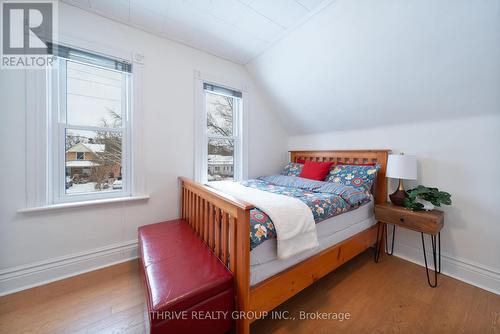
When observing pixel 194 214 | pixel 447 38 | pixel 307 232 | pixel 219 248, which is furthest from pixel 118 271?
pixel 447 38

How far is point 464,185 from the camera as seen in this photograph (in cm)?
179

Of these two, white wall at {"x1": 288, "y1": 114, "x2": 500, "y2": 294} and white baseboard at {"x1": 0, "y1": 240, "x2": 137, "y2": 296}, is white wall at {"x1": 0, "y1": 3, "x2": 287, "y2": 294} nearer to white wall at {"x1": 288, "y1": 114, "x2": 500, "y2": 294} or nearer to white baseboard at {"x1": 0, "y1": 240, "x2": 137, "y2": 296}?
white baseboard at {"x1": 0, "y1": 240, "x2": 137, "y2": 296}

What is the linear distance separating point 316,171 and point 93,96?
8.30 feet

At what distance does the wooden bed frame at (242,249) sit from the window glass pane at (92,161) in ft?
2.33

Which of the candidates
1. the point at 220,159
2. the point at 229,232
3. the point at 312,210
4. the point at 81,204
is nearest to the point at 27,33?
the point at 81,204

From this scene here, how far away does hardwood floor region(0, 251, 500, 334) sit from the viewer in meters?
1.25

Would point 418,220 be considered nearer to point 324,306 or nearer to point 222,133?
→ point 324,306

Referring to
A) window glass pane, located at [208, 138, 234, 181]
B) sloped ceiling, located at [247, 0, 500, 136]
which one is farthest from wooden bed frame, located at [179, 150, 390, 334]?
sloped ceiling, located at [247, 0, 500, 136]

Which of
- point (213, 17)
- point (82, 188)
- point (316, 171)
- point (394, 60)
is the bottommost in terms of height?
point (82, 188)

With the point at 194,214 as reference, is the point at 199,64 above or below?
above

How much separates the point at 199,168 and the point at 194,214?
72 cm

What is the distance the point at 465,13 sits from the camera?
135 cm

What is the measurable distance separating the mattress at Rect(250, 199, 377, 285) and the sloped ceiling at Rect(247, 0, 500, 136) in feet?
3.70

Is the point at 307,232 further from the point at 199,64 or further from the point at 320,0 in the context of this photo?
the point at 199,64
